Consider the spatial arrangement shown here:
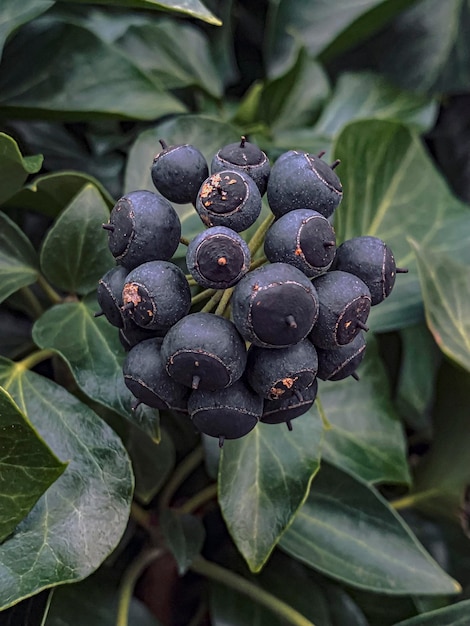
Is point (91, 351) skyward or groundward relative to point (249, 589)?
skyward

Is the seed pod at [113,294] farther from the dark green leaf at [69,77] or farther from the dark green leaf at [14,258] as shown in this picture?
the dark green leaf at [69,77]

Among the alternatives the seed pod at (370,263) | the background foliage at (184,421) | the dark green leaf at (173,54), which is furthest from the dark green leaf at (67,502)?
the dark green leaf at (173,54)

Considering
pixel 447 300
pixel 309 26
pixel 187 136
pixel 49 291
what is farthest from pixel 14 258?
pixel 309 26

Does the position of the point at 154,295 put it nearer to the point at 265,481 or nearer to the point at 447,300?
the point at 265,481

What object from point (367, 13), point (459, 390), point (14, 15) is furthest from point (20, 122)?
point (459, 390)

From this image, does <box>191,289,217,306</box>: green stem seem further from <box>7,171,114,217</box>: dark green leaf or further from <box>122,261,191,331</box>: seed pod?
<box>7,171,114,217</box>: dark green leaf

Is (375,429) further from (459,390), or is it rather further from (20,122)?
(20,122)
